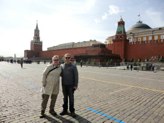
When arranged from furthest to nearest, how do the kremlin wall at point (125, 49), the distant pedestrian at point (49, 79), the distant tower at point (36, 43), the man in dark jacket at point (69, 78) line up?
the distant tower at point (36, 43)
the kremlin wall at point (125, 49)
the man in dark jacket at point (69, 78)
the distant pedestrian at point (49, 79)

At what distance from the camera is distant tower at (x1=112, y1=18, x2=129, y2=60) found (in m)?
49.9

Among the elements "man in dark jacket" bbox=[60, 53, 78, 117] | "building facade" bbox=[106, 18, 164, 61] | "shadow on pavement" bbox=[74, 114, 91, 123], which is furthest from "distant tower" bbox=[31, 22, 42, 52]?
"shadow on pavement" bbox=[74, 114, 91, 123]

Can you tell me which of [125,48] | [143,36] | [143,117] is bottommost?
[143,117]

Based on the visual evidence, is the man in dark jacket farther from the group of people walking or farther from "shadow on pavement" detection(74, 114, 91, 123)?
"shadow on pavement" detection(74, 114, 91, 123)

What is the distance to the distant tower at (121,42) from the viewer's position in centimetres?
4988

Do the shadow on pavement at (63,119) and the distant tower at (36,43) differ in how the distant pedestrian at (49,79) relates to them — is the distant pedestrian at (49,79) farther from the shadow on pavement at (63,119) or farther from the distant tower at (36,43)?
the distant tower at (36,43)

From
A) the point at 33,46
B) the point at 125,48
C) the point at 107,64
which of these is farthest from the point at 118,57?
the point at 33,46

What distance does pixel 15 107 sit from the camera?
19.6 ft

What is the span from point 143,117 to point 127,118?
0.46m

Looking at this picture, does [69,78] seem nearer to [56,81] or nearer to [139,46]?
[56,81]

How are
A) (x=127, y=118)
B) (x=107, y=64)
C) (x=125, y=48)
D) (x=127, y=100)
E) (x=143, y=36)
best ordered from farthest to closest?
(x=143, y=36)
(x=125, y=48)
(x=107, y=64)
(x=127, y=100)
(x=127, y=118)

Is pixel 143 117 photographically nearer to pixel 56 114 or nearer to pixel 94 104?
pixel 94 104

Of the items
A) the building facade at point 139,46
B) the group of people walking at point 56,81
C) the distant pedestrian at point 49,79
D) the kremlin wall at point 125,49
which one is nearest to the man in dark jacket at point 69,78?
the group of people walking at point 56,81

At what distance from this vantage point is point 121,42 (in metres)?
50.4
